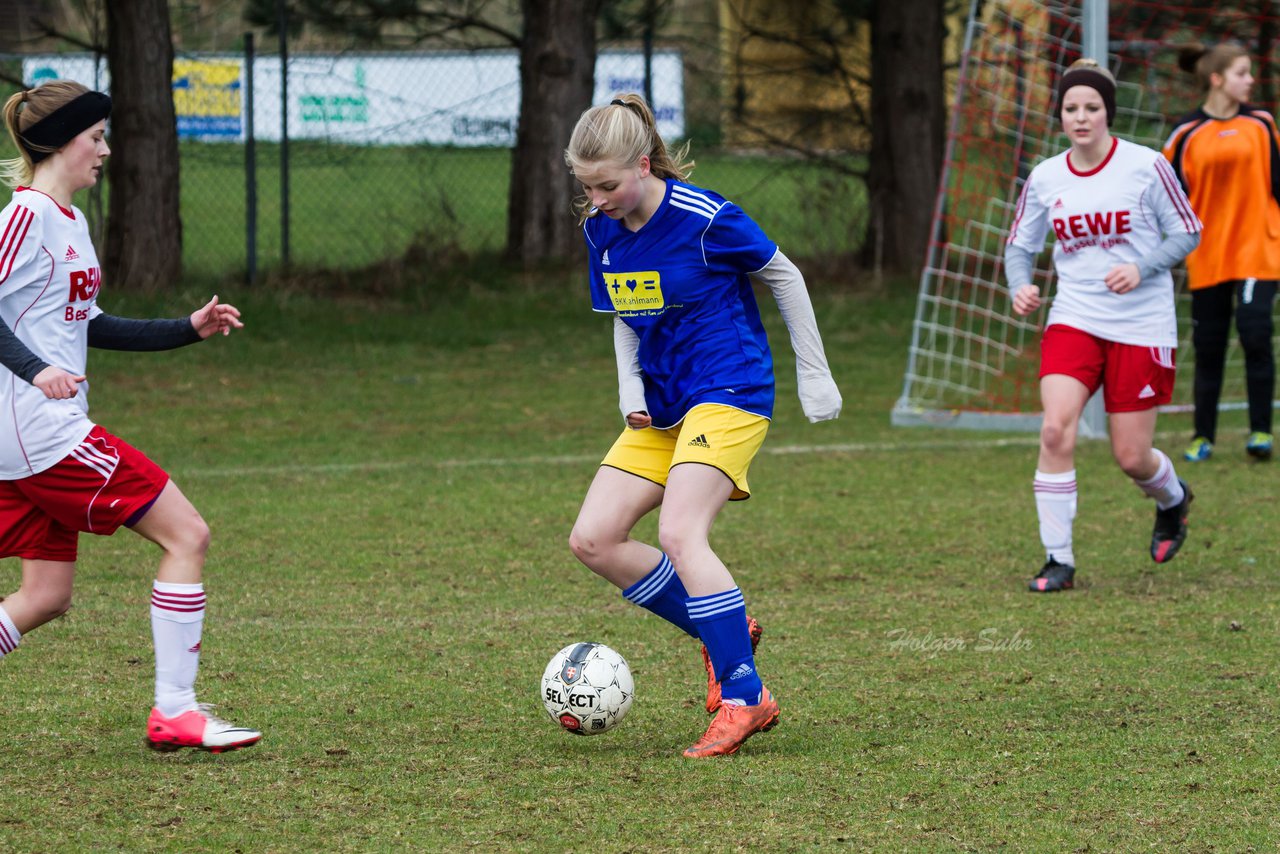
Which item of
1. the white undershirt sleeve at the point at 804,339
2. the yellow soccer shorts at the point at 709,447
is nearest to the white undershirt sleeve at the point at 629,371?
the yellow soccer shorts at the point at 709,447

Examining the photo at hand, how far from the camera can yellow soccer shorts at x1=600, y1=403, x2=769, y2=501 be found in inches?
175

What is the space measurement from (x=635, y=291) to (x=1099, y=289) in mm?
2584

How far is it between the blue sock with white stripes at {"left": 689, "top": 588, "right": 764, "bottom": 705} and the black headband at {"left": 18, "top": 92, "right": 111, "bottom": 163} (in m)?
2.00

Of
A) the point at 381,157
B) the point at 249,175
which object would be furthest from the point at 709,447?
the point at 381,157

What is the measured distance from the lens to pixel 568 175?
Result: 1543 cm

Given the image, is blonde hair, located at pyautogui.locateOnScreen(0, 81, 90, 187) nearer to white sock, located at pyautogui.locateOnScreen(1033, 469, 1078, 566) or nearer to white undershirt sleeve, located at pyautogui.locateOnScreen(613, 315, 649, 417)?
white undershirt sleeve, located at pyautogui.locateOnScreen(613, 315, 649, 417)

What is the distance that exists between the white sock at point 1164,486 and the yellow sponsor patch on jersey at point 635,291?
2890 millimetres

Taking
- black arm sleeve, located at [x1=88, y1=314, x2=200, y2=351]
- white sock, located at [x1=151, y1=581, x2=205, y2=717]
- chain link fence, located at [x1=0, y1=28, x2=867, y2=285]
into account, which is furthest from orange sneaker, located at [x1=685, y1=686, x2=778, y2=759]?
chain link fence, located at [x1=0, y1=28, x2=867, y2=285]

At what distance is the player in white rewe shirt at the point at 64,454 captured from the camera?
4.11 m

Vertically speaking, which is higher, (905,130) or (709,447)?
(709,447)

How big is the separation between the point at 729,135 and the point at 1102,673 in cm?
1304

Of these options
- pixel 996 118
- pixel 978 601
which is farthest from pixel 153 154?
pixel 978 601

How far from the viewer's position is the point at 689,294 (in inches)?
177

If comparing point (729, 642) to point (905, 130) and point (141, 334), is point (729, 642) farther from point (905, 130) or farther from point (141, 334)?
point (905, 130)
